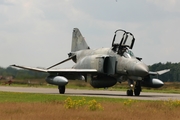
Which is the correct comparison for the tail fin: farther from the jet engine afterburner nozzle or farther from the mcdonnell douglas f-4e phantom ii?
the jet engine afterburner nozzle

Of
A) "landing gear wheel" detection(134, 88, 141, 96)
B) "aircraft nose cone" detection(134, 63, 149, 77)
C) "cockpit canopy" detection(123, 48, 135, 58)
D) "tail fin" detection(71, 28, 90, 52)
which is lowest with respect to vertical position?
"landing gear wheel" detection(134, 88, 141, 96)

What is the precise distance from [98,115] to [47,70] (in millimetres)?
17710

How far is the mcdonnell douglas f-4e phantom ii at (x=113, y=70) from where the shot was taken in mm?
27641

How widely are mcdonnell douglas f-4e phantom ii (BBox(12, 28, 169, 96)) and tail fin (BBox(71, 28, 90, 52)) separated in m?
4.62

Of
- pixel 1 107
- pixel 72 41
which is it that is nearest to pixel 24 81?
→ pixel 72 41

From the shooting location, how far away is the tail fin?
121 feet

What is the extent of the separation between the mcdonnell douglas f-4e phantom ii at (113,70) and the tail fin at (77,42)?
4.62 metres

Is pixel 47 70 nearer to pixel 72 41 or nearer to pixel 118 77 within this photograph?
pixel 118 77

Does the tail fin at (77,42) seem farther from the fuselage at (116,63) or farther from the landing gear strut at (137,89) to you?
the landing gear strut at (137,89)

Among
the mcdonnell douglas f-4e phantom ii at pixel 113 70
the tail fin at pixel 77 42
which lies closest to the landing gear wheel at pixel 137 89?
the mcdonnell douglas f-4e phantom ii at pixel 113 70

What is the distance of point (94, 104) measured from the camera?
1511cm

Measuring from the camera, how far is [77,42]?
37406 mm

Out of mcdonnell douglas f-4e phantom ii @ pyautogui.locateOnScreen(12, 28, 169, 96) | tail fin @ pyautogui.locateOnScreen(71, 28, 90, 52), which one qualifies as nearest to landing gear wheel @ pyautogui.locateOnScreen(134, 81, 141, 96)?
mcdonnell douglas f-4e phantom ii @ pyautogui.locateOnScreen(12, 28, 169, 96)

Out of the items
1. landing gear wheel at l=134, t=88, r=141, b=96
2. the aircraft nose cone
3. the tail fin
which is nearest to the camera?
the aircraft nose cone
